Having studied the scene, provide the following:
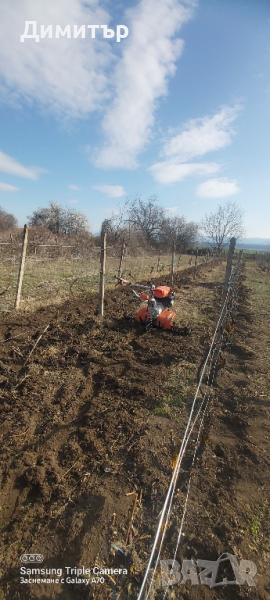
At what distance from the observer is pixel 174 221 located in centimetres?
5794

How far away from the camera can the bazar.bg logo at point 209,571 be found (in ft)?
6.72

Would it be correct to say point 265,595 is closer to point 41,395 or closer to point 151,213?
point 41,395

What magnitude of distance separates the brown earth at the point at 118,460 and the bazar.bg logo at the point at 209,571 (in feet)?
0.15

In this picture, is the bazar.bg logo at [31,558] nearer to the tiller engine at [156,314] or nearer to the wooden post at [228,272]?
the wooden post at [228,272]

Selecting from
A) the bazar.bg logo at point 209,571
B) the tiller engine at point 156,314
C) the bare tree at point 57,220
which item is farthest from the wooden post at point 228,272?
the bare tree at point 57,220

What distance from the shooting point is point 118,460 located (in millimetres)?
3014

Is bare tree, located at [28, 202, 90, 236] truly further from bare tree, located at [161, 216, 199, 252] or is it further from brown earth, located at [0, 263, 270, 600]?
brown earth, located at [0, 263, 270, 600]

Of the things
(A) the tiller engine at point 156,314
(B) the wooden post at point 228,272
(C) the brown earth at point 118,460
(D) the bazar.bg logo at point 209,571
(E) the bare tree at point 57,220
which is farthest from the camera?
(E) the bare tree at point 57,220

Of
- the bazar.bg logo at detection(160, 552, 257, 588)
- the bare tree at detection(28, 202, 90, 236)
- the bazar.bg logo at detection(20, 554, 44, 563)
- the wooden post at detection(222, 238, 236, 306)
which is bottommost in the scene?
the bazar.bg logo at detection(160, 552, 257, 588)

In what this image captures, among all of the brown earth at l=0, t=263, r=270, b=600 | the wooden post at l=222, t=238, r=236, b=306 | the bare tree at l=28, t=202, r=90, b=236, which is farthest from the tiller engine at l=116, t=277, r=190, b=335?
the bare tree at l=28, t=202, r=90, b=236

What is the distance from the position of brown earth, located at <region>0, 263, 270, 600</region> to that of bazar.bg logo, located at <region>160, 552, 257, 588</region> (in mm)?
44

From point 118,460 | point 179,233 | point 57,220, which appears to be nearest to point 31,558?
point 118,460

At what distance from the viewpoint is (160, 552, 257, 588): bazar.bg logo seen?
2047 mm

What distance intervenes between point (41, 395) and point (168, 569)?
8.32 feet
